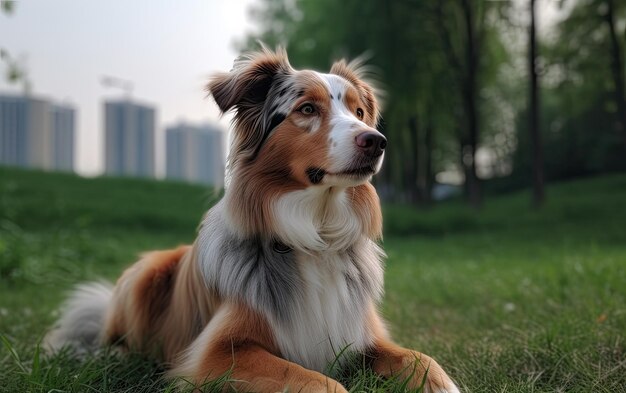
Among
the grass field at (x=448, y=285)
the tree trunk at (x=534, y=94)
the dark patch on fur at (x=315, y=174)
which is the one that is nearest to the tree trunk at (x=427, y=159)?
the tree trunk at (x=534, y=94)

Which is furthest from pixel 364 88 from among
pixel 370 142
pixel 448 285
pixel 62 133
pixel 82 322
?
pixel 62 133

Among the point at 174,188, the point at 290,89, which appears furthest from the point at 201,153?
the point at 290,89

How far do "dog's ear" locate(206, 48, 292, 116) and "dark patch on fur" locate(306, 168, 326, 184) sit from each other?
1.88 feet

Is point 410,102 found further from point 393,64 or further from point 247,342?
point 247,342

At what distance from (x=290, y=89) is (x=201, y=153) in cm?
5784

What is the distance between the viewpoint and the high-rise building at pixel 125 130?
4959 cm

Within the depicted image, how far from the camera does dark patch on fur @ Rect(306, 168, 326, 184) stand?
3053mm

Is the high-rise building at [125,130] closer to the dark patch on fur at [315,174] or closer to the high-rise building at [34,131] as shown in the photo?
the high-rise building at [34,131]

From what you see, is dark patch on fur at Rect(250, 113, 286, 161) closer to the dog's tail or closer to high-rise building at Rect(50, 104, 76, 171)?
the dog's tail

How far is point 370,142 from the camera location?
292cm

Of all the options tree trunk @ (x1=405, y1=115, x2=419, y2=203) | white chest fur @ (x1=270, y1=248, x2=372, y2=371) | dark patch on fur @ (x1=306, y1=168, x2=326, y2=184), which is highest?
tree trunk @ (x1=405, y1=115, x2=419, y2=203)

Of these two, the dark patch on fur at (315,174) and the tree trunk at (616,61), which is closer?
the dark patch on fur at (315,174)

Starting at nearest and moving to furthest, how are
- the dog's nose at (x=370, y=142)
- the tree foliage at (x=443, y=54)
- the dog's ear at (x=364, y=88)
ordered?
the dog's nose at (x=370, y=142), the dog's ear at (x=364, y=88), the tree foliage at (x=443, y=54)

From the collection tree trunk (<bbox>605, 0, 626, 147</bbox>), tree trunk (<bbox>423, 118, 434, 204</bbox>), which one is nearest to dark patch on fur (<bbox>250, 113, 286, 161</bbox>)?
tree trunk (<bbox>605, 0, 626, 147</bbox>)
